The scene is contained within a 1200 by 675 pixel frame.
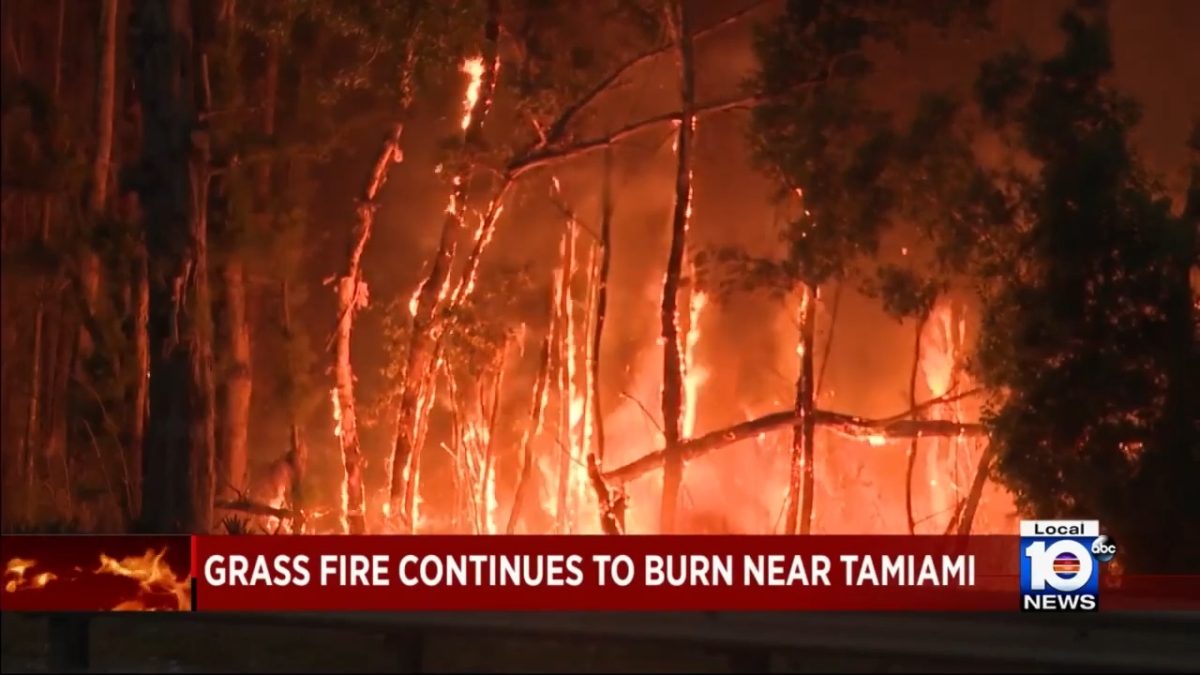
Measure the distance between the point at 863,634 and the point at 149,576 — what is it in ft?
13.3

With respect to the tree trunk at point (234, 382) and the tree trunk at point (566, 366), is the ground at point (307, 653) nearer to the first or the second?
the tree trunk at point (234, 382)

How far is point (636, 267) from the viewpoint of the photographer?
10438 millimetres

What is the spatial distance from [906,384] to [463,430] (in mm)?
3076

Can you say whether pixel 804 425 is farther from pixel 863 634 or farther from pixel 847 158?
pixel 863 634

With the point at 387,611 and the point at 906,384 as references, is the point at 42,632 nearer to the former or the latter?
the point at 387,611

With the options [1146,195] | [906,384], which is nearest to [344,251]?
[906,384]

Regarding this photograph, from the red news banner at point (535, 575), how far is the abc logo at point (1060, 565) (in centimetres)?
17

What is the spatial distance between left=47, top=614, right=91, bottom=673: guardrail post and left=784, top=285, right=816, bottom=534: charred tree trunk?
438 centimetres

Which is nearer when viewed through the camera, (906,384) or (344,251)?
(906,384)

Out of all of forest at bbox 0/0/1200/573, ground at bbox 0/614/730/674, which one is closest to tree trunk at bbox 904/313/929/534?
forest at bbox 0/0/1200/573

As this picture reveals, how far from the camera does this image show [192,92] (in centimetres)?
1094

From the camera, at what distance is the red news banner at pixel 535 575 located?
27.4 feet

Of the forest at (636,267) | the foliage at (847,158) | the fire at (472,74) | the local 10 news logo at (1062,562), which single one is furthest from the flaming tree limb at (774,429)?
the fire at (472,74)

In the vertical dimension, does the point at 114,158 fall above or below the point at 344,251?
above
